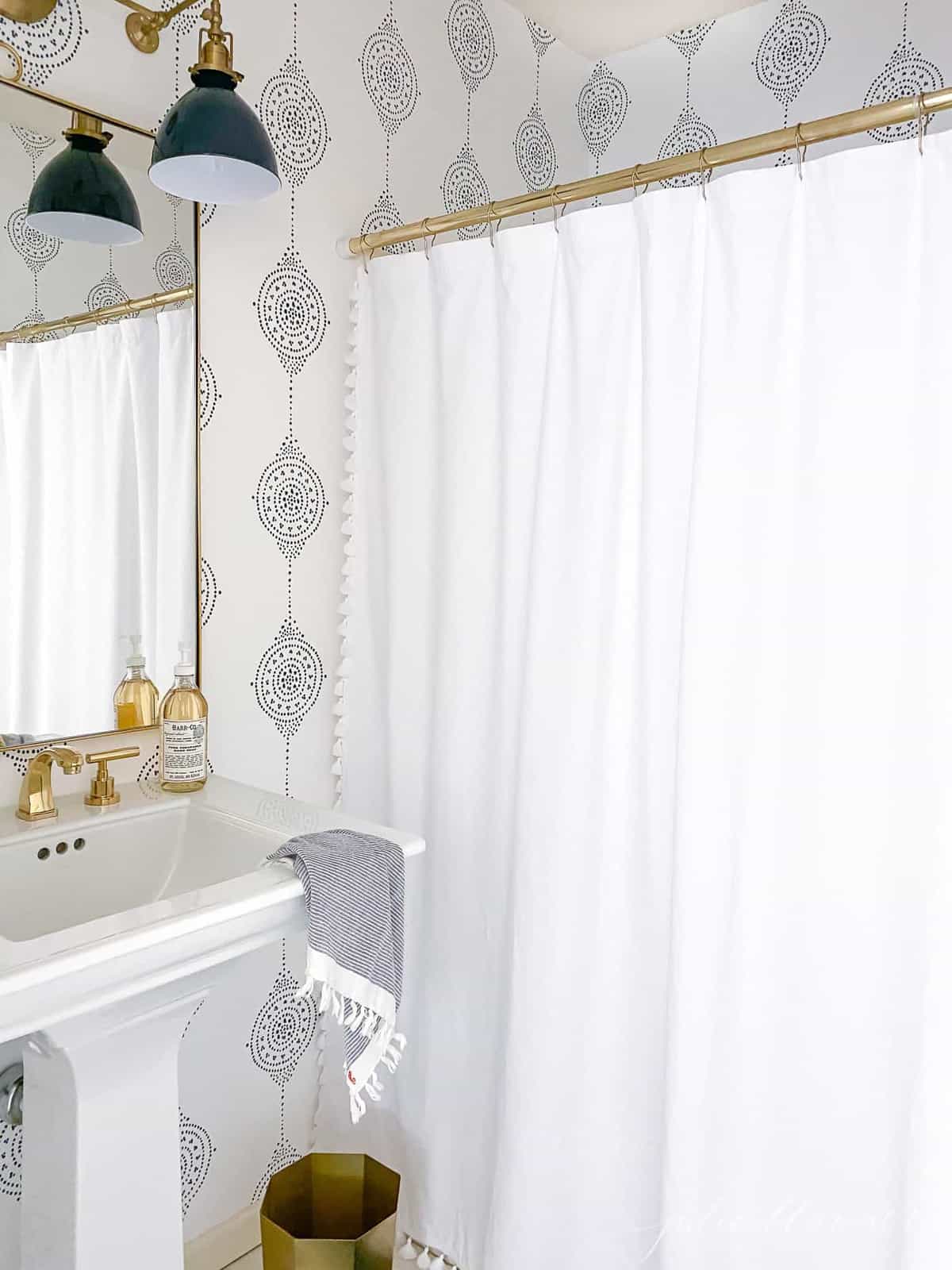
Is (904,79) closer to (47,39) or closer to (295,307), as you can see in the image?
(295,307)

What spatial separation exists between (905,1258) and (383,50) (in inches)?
88.0

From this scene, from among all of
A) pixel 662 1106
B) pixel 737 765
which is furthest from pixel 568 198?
pixel 662 1106

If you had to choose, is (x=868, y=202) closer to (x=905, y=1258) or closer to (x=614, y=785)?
(x=614, y=785)

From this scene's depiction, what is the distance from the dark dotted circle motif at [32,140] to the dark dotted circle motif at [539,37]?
1.38 m

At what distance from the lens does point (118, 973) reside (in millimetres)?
1048

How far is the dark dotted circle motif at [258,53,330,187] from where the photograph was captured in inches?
69.1

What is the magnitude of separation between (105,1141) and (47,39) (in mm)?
1542

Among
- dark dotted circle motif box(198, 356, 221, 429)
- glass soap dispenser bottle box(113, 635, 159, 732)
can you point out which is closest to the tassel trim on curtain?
glass soap dispenser bottle box(113, 635, 159, 732)

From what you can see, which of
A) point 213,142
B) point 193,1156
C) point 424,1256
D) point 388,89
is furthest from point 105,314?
point 424,1256

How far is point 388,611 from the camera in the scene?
6.15 feet

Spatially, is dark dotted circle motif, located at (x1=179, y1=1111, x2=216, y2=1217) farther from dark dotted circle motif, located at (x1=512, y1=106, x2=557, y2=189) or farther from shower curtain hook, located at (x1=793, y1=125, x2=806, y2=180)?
dark dotted circle motif, located at (x1=512, y1=106, x2=557, y2=189)

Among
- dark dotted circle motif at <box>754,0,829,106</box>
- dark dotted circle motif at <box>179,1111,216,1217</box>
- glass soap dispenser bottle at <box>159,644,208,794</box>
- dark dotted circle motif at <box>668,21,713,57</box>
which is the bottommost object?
dark dotted circle motif at <box>179,1111,216,1217</box>

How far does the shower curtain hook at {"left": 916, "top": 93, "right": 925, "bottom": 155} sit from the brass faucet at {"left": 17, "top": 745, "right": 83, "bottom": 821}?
1.40 m

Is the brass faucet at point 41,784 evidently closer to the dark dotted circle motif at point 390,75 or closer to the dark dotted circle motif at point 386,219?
the dark dotted circle motif at point 386,219
